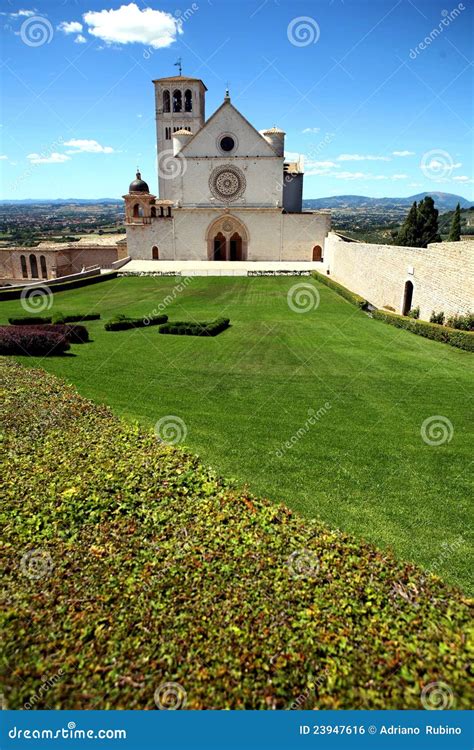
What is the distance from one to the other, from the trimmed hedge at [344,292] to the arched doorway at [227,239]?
10607 mm

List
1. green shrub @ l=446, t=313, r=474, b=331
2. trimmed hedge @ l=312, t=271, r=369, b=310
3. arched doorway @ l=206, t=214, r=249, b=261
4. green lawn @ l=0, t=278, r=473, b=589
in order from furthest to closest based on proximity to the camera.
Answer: arched doorway @ l=206, t=214, r=249, b=261 < trimmed hedge @ l=312, t=271, r=369, b=310 < green shrub @ l=446, t=313, r=474, b=331 < green lawn @ l=0, t=278, r=473, b=589

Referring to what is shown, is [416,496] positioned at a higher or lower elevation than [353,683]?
lower

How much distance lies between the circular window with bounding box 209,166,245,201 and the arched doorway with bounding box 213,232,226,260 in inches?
145

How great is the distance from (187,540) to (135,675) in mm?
1720

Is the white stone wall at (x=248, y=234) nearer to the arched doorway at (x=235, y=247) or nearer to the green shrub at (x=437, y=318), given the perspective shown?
the arched doorway at (x=235, y=247)

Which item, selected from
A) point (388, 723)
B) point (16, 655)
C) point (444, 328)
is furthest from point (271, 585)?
point (444, 328)

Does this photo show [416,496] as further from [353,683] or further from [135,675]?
[135,675]

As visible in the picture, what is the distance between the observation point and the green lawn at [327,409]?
7.09 m

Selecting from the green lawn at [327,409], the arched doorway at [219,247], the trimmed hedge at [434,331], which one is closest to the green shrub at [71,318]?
the green lawn at [327,409]

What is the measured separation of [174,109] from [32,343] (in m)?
47.2

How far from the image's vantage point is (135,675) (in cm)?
383

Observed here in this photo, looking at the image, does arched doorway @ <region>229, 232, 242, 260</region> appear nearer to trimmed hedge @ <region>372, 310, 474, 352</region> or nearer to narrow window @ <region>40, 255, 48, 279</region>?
narrow window @ <region>40, 255, 48, 279</region>

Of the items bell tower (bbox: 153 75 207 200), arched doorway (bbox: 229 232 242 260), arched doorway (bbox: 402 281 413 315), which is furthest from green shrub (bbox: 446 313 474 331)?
bell tower (bbox: 153 75 207 200)

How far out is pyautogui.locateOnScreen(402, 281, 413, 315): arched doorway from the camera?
833 inches
